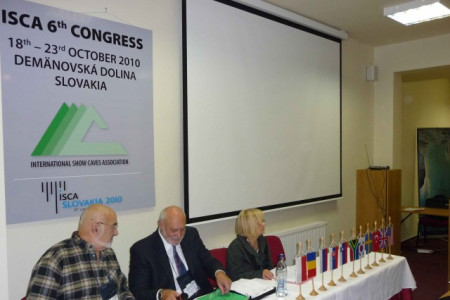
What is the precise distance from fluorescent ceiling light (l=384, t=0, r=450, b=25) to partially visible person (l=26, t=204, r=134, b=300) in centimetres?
333

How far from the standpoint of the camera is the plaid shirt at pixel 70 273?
181 cm

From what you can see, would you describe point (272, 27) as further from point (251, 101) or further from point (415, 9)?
A: point (415, 9)

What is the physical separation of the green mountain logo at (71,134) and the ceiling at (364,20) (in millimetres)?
2319

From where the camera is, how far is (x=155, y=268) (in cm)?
242

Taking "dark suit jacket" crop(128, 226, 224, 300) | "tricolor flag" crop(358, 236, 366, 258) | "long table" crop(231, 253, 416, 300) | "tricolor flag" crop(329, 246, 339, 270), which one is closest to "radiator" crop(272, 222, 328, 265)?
"long table" crop(231, 253, 416, 300)

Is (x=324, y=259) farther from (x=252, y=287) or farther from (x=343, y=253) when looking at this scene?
(x=252, y=287)

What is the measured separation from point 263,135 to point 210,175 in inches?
34.1

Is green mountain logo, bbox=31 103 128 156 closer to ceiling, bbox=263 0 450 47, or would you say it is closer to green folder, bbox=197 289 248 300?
green folder, bbox=197 289 248 300

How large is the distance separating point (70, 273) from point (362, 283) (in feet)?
6.24

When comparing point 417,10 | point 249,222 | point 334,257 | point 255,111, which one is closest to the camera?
point 334,257

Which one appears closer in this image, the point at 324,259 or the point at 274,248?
the point at 324,259

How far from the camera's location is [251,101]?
12.6ft

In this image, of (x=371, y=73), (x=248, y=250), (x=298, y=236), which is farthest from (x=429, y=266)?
(x=248, y=250)

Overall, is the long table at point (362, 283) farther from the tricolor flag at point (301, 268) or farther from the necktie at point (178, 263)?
the necktie at point (178, 263)
